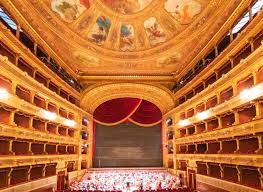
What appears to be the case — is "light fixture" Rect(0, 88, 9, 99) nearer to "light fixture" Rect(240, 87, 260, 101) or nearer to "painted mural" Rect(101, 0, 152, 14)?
"painted mural" Rect(101, 0, 152, 14)

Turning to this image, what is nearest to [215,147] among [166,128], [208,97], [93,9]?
[208,97]

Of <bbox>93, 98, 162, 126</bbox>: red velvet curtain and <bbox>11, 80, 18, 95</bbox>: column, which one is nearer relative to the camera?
<bbox>11, 80, 18, 95</bbox>: column

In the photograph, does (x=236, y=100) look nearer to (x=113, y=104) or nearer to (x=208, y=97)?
(x=208, y=97)

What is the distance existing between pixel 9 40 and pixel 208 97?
13046mm

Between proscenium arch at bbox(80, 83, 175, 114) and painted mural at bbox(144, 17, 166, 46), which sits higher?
painted mural at bbox(144, 17, 166, 46)

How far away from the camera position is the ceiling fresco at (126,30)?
1847cm

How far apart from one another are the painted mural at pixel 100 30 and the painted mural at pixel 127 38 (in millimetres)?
1414

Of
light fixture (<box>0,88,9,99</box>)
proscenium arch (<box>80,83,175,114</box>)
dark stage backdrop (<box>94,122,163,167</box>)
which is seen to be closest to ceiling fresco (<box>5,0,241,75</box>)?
proscenium arch (<box>80,83,175,114</box>)

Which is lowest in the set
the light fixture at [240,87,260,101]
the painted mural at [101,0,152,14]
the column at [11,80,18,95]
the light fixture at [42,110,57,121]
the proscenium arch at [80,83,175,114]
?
the light fixture at [42,110,57,121]

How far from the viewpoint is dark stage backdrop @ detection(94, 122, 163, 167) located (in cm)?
3153

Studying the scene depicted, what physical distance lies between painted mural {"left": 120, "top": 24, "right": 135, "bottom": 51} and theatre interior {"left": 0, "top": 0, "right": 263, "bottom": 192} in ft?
0.29

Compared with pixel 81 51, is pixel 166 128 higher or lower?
lower

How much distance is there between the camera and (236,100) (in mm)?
14453

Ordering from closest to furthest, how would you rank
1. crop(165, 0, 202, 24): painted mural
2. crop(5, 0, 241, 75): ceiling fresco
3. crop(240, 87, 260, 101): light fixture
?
crop(240, 87, 260, 101): light fixture
crop(5, 0, 241, 75): ceiling fresco
crop(165, 0, 202, 24): painted mural
